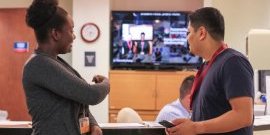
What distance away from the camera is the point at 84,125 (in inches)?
75.7

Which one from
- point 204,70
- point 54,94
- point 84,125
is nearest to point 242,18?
point 204,70

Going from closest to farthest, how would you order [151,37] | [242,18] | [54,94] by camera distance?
[54,94] → [151,37] → [242,18]

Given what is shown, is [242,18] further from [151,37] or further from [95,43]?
[95,43]

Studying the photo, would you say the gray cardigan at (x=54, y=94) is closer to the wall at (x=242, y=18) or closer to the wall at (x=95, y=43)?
the wall at (x=95, y=43)

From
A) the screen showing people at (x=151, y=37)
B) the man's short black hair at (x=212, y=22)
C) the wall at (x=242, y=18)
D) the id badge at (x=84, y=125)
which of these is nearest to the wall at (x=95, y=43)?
the screen showing people at (x=151, y=37)

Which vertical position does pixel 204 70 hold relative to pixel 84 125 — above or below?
above

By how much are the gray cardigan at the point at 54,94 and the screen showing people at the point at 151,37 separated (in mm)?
4065

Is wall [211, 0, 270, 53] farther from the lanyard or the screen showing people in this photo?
the lanyard

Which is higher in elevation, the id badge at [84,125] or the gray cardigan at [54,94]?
the gray cardigan at [54,94]

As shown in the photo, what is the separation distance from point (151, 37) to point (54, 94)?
4.13m

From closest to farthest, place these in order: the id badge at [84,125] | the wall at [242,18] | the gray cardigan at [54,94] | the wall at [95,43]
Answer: the gray cardigan at [54,94], the id badge at [84,125], the wall at [95,43], the wall at [242,18]

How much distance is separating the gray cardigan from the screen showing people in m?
4.06

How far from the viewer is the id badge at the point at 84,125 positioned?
6.21 ft

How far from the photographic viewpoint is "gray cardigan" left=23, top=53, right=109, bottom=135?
1767mm
